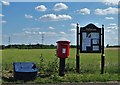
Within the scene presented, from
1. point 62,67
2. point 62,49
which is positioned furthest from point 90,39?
point 62,67

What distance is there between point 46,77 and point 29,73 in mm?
743

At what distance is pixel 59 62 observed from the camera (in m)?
11.3

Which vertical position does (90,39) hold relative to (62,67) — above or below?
above

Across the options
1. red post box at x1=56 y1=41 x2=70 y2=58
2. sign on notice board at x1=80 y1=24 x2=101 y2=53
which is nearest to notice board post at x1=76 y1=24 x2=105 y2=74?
sign on notice board at x1=80 y1=24 x2=101 y2=53

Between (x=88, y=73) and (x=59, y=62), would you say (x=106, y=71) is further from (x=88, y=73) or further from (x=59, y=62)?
(x=59, y=62)

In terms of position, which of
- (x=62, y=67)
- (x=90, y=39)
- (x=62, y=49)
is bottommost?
(x=62, y=67)

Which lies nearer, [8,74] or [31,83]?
[31,83]

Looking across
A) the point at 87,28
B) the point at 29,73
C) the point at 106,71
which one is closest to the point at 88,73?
the point at 106,71

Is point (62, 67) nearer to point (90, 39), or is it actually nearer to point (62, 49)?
point (62, 49)

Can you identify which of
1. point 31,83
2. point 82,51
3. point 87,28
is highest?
point 87,28

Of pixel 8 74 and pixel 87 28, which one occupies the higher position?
pixel 87 28

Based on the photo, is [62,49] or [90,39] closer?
[62,49]

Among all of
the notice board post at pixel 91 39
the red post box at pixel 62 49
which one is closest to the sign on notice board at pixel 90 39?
the notice board post at pixel 91 39

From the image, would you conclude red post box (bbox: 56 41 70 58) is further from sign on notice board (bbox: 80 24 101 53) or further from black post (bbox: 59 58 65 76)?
sign on notice board (bbox: 80 24 101 53)
